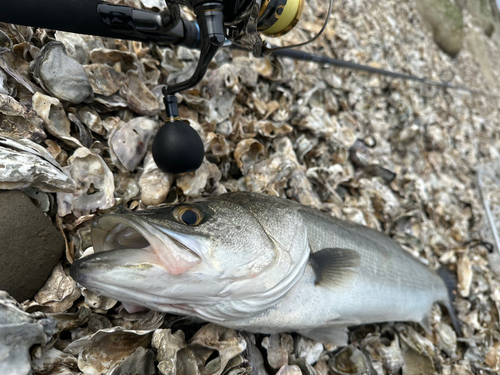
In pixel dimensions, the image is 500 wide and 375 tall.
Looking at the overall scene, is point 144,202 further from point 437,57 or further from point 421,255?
point 437,57

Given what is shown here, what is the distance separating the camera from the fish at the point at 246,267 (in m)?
0.90

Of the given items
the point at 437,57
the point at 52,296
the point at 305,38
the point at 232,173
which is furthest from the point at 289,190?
the point at 437,57

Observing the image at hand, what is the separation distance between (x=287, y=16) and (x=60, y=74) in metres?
0.93

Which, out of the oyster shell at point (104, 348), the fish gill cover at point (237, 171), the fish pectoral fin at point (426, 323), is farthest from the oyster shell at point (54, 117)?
the fish pectoral fin at point (426, 323)

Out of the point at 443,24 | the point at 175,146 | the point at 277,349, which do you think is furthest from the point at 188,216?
the point at 443,24

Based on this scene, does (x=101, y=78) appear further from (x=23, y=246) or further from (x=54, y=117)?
(x=23, y=246)

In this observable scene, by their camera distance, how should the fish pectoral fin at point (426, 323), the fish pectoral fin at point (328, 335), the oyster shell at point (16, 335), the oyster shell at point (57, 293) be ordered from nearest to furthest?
the oyster shell at point (16, 335) → the oyster shell at point (57, 293) → the fish pectoral fin at point (328, 335) → the fish pectoral fin at point (426, 323)

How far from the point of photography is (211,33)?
97cm

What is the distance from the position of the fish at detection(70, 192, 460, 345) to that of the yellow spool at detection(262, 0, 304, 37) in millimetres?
669

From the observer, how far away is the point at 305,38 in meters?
2.61

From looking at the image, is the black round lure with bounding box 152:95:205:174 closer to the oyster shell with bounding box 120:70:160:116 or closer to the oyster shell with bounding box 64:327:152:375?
the oyster shell with bounding box 120:70:160:116

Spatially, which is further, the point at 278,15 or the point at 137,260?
the point at 278,15

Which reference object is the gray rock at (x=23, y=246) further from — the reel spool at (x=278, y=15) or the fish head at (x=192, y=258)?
the reel spool at (x=278, y=15)

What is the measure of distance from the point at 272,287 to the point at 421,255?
5.62ft
